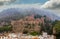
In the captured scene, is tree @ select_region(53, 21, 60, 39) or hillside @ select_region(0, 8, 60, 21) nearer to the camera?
tree @ select_region(53, 21, 60, 39)

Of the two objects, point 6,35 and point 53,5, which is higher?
point 53,5

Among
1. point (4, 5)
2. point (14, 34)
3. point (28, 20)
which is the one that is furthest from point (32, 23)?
point (4, 5)

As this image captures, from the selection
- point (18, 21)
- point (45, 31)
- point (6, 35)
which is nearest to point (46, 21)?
point (45, 31)

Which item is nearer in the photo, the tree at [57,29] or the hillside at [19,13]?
the tree at [57,29]

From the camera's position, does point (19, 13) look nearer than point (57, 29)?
No

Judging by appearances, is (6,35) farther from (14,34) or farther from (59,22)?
(59,22)

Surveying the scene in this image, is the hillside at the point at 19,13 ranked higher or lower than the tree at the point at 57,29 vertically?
higher

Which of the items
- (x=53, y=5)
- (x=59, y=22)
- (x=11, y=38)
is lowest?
(x=11, y=38)

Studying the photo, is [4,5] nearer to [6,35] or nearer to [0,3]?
[0,3]

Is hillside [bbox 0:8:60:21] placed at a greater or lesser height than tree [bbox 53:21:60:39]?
greater

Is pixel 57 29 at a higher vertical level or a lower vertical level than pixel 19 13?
lower
